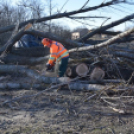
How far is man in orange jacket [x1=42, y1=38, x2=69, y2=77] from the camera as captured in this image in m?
5.73

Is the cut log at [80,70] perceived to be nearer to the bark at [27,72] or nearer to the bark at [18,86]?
the bark at [27,72]

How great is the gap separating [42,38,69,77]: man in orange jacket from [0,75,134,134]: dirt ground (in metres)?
1.22

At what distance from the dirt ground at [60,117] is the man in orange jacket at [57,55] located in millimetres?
1222

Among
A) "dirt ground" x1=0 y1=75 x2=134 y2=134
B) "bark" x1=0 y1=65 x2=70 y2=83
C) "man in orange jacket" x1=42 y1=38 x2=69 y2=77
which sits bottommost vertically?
"dirt ground" x1=0 y1=75 x2=134 y2=134

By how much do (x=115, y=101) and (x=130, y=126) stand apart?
1.15 metres

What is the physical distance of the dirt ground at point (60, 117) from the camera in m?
3.39

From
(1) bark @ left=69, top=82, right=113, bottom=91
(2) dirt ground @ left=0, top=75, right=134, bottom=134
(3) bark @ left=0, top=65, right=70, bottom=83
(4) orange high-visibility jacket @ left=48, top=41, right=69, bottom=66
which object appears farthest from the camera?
(4) orange high-visibility jacket @ left=48, top=41, right=69, bottom=66

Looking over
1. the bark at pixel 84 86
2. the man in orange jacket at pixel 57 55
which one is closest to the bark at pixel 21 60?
the man in orange jacket at pixel 57 55

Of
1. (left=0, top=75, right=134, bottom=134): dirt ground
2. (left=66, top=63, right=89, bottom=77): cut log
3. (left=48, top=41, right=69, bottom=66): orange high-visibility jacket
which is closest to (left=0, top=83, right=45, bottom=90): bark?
(left=0, top=75, right=134, bottom=134): dirt ground

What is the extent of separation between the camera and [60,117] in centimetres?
387

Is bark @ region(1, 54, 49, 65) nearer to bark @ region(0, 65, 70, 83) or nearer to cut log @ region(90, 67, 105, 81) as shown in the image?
bark @ region(0, 65, 70, 83)

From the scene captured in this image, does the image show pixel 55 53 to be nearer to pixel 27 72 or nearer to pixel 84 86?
pixel 27 72

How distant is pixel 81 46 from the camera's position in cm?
673

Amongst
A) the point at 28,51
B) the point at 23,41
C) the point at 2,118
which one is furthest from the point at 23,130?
the point at 23,41
